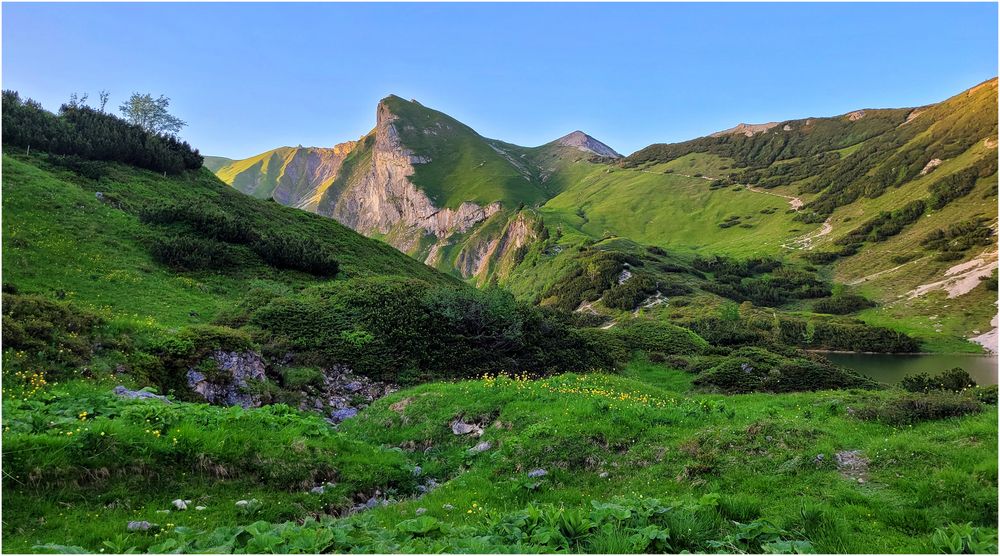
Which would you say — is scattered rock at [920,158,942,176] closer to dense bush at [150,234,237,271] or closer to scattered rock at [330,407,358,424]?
scattered rock at [330,407,358,424]

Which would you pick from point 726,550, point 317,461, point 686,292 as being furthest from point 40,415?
point 686,292

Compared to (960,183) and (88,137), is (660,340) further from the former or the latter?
(960,183)

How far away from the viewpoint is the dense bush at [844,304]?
119 metres

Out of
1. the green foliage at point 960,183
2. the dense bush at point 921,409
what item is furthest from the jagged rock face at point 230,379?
the green foliage at point 960,183

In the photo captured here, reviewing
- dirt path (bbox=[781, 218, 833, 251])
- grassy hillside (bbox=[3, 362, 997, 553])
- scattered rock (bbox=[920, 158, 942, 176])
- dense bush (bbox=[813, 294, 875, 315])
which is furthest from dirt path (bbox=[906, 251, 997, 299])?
grassy hillside (bbox=[3, 362, 997, 553])

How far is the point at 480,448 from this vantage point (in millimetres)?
13930

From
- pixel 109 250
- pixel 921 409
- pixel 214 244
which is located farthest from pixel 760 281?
pixel 109 250

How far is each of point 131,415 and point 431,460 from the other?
298 inches

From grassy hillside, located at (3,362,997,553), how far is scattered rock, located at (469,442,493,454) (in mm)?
81

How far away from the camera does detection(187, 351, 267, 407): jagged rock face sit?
704 inches

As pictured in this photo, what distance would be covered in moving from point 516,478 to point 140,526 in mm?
7583

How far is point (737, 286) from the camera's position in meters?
140

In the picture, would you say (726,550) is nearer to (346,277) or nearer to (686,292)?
(346,277)

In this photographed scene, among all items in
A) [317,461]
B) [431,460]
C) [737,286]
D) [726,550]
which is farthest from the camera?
[737,286]
